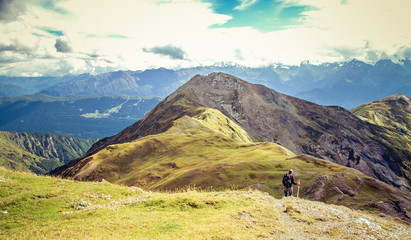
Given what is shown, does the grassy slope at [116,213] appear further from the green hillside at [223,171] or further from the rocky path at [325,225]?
the green hillside at [223,171]

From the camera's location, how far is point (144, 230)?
1889cm

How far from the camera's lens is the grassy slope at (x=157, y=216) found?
18.4m

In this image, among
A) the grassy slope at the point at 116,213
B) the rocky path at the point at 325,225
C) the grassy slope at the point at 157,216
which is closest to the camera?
the grassy slope at the point at 116,213

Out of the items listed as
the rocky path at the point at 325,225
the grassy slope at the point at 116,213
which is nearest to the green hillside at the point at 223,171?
the rocky path at the point at 325,225

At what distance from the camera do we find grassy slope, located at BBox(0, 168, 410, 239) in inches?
725

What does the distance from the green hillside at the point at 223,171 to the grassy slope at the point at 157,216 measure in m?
27.2

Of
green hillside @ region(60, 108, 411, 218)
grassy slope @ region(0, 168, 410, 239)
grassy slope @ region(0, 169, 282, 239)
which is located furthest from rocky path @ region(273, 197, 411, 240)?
green hillside @ region(60, 108, 411, 218)

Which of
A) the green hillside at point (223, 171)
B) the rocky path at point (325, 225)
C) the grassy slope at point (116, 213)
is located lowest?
the green hillside at point (223, 171)

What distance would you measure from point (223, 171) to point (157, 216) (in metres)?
51.7

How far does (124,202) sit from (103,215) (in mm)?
5159

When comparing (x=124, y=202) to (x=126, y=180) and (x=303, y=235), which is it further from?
(x=126, y=180)

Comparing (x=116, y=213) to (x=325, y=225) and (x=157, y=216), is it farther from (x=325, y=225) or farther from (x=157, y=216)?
(x=325, y=225)

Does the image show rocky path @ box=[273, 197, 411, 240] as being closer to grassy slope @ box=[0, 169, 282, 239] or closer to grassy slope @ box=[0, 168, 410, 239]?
grassy slope @ box=[0, 168, 410, 239]

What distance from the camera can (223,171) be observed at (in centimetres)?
7238
